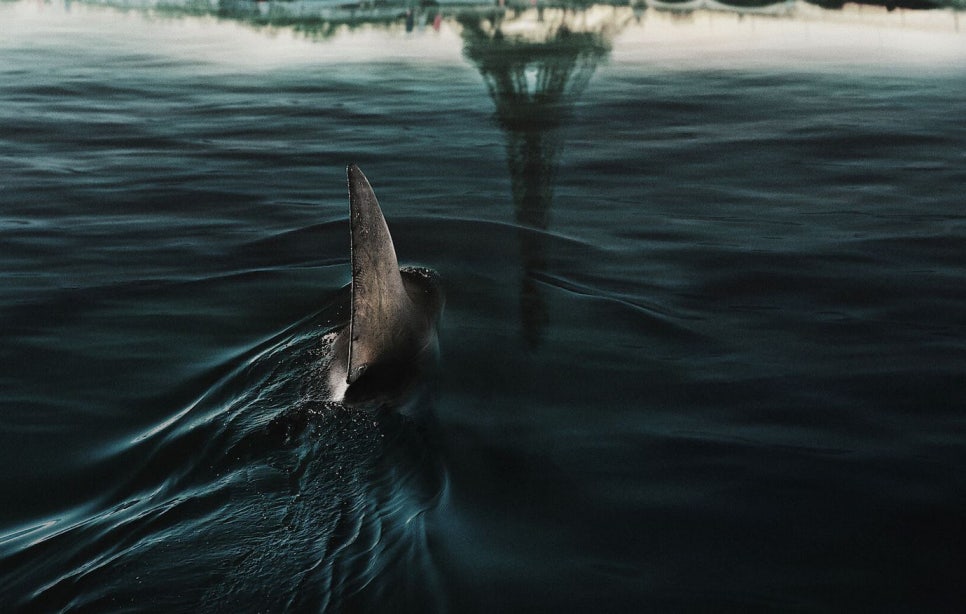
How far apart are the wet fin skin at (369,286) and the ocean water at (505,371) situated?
31cm

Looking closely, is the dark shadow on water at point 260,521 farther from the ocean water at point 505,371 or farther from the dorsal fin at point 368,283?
the dorsal fin at point 368,283

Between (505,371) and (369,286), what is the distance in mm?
1348

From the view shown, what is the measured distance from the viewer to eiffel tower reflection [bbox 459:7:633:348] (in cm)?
824

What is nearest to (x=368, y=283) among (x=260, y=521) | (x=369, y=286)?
(x=369, y=286)

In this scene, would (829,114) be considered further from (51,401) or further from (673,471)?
(51,401)

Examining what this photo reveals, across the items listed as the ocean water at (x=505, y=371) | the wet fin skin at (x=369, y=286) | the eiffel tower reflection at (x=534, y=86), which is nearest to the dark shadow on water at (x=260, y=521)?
the ocean water at (x=505, y=371)

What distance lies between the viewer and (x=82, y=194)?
1053cm

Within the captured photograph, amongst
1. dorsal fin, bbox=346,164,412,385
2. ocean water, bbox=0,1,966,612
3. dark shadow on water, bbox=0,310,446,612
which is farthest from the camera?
dorsal fin, bbox=346,164,412,385

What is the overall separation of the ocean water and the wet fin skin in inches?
12.0

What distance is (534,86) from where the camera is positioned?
20016 mm

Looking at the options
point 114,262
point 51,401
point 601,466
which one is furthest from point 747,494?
point 114,262

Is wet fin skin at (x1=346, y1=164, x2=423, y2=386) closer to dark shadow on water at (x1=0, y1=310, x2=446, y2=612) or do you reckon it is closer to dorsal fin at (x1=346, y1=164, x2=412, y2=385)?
dorsal fin at (x1=346, y1=164, x2=412, y2=385)

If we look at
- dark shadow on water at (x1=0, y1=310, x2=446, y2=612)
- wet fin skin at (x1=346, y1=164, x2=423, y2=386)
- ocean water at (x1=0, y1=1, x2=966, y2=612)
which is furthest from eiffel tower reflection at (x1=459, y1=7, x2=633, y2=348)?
dark shadow on water at (x1=0, y1=310, x2=446, y2=612)

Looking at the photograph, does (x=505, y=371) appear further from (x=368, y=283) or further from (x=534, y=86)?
(x=534, y=86)
